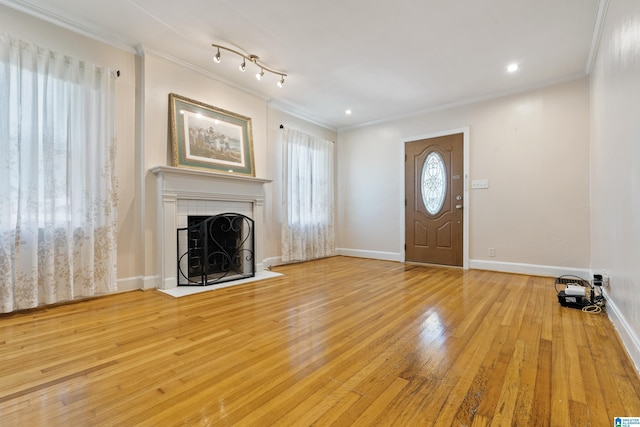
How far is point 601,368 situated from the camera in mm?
1562

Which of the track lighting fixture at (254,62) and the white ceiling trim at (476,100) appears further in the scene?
the white ceiling trim at (476,100)

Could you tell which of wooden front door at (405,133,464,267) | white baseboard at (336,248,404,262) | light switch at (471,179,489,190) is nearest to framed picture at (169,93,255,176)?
white baseboard at (336,248,404,262)

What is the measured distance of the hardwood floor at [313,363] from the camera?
3.95ft

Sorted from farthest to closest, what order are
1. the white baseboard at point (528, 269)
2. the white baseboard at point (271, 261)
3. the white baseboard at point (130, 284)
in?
the white baseboard at point (271, 261)
the white baseboard at point (528, 269)
the white baseboard at point (130, 284)

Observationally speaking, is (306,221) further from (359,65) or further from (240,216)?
(359,65)

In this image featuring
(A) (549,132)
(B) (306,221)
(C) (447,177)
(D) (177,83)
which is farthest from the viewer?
(B) (306,221)

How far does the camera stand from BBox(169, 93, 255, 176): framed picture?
3445 mm

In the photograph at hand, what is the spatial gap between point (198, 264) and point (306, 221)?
6.65ft

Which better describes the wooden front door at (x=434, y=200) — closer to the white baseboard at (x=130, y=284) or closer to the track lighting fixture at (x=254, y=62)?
the track lighting fixture at (x=254, y=62)

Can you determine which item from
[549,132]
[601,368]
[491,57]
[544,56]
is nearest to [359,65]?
[491,57]

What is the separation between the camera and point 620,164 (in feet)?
6.59

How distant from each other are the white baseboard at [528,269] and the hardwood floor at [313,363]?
1259mm

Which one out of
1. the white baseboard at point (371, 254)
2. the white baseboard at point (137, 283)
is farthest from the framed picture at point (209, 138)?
the white baseboard at point (371, 254)

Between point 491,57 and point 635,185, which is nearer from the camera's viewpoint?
point 635,185
